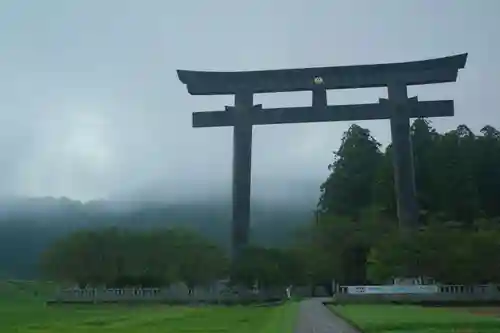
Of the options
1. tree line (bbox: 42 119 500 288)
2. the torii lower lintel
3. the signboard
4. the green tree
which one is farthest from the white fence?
the green tree

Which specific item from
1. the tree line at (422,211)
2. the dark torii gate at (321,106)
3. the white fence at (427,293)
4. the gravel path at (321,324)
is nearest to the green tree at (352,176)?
the tree line at (422,211)

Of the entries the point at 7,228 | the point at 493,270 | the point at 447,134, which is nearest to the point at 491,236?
the point at 493,270

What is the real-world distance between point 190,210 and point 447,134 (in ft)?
65.9

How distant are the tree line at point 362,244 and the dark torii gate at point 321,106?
2398 mm

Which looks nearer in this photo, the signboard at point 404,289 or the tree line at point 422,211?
the signboard at point 404,289

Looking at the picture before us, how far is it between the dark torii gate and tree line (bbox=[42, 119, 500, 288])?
2.40m

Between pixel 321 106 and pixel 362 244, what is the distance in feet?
33.1

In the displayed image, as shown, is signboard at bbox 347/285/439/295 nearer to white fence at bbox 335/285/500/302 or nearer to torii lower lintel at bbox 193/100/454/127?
white fence at bbox 335/285/500/302

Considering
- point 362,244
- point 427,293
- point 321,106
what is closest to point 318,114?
point 321,106

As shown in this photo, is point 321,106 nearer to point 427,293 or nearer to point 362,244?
point 427,293

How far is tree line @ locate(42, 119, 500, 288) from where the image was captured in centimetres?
3112

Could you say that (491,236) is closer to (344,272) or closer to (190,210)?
(344,272)

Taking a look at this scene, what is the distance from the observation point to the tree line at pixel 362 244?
102ft

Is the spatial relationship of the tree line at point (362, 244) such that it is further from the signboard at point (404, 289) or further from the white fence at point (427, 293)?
the signboard at point (404, 289)
